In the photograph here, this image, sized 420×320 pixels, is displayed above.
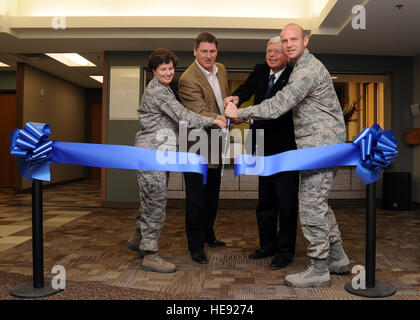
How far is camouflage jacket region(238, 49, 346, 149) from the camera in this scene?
2352 mm

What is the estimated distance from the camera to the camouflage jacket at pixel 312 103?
235 cm

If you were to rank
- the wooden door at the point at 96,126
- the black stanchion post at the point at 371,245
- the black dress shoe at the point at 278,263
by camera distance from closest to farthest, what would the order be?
the black stanchion post at the point at 371,245 < the black dress shoe at the point at 278,263 < the wooden door at the point at 96,126

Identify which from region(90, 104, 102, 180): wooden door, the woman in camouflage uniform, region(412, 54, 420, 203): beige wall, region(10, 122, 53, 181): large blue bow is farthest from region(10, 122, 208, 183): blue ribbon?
region(90, 104, 102, 180): wooden door

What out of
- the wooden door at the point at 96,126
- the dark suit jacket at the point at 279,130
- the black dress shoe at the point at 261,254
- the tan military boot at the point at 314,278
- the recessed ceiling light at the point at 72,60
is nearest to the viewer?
the tan military boot at the point at 314,278

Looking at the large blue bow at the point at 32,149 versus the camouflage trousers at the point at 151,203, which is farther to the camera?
the camouflage trousers at the point at 151,203

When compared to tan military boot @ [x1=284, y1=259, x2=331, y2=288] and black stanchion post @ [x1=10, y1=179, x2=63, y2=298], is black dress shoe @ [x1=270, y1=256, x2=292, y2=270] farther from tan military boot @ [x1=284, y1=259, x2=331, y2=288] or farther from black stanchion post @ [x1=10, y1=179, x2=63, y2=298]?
black stanchion post @ [x1=10, y1=179, x2=63, y2=298]

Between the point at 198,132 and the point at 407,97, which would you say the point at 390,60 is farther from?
the point at 198,132

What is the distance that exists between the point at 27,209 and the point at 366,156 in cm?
498

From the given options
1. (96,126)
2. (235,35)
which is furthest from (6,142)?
(235,35)

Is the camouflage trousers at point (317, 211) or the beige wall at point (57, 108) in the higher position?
the beige wall at point (57, 108)

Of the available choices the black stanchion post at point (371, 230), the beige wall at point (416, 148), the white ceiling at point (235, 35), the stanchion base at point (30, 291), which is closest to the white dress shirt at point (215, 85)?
the black stanchion post at point (371, 230)

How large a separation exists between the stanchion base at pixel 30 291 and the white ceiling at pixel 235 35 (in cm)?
366
